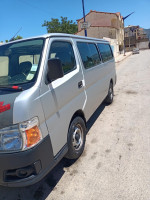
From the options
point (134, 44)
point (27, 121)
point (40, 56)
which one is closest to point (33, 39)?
point (40, 56)

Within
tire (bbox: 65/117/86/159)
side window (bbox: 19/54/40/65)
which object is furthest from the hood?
tire (bbox: 65/117/86/159)

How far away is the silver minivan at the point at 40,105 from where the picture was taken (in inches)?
69.5

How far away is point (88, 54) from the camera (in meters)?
3.71

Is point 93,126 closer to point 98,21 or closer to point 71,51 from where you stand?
point 71,51

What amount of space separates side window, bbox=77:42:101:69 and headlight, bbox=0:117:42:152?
2.00 metres

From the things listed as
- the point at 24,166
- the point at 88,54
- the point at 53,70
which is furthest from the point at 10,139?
the point at 88,54

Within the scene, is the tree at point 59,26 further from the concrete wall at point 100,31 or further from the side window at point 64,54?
the side window at point 64,54

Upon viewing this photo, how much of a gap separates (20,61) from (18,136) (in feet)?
4.55

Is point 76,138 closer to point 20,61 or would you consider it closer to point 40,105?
point 40,105

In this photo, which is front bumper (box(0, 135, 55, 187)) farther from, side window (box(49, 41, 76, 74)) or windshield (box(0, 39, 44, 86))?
side window (box(49, 41, 76, 74))

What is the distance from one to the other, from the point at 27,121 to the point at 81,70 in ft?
5.62

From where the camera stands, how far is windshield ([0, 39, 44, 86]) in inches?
87.4

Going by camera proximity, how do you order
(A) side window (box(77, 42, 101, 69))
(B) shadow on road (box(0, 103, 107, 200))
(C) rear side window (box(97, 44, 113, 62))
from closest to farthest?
(B) shadow on road (box(0, 103, 107, 200)), (A) side window (box(77, 42, 101, 69)), (C) rear side window (box(97, 44, 113, 62))

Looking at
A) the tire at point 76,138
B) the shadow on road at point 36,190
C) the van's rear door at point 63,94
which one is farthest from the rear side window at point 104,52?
the shadow on road at point 36,190
